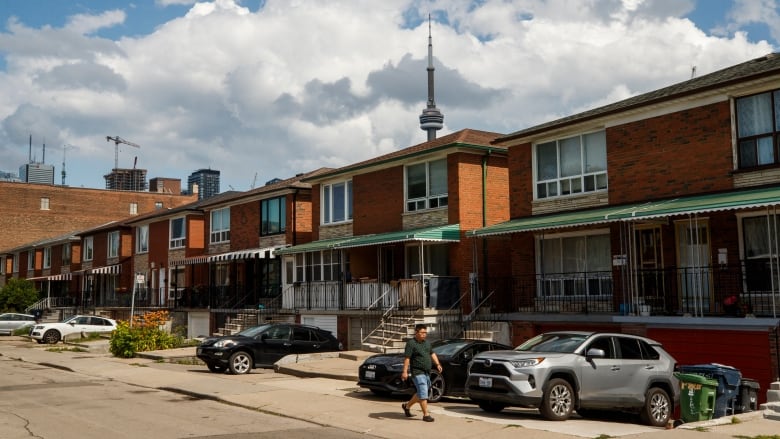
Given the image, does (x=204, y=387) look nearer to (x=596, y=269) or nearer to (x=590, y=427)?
(x=590, y=427)

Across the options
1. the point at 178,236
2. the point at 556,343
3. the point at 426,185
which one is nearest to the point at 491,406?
the point at 556,343

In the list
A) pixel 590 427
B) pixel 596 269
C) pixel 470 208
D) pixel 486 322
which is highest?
pixel 470 208

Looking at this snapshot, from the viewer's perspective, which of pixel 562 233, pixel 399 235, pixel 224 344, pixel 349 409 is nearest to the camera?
pixel 349 409

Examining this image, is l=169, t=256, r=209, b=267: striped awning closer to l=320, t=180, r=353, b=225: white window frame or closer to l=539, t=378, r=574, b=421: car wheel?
l=320, t=180, r=353, b=225: white window frame

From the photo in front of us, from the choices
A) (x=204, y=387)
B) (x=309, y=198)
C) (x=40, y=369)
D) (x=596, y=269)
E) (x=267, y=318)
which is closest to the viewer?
(x=204, y=387)

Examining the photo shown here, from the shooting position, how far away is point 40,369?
2473 cm

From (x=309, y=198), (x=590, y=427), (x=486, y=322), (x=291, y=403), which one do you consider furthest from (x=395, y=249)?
(x=590, y=427)

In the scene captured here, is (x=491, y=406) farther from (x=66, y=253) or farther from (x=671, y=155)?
(x=66, y=253)

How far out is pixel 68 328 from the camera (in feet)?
125

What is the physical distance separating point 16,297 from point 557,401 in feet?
179

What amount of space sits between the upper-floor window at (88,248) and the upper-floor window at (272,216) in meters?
24.8

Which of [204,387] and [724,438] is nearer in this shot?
[724,438]

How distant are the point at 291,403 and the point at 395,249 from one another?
43.6 feet

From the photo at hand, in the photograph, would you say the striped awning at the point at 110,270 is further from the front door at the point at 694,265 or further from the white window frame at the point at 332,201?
the front door at the point at 694,265
